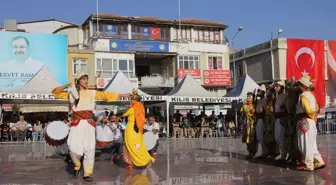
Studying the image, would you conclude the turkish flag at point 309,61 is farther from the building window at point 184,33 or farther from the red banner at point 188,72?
the building window at point 184,33

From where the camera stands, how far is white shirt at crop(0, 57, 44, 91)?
108 feet

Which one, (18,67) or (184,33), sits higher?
(184,33)

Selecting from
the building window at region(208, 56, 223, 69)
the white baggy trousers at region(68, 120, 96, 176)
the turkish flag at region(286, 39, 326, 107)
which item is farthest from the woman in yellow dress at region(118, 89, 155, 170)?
the building window at region(208, 56, 223, 69)

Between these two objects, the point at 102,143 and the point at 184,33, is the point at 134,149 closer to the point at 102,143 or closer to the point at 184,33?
the point at 102,143

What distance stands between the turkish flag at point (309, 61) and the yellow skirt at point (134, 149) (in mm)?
32934

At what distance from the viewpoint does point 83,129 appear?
24.0 ft

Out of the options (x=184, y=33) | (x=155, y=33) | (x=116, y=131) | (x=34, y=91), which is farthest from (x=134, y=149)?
(x=184, y=33)

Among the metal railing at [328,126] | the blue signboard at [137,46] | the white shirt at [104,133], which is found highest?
the blue signboard at [137,46]

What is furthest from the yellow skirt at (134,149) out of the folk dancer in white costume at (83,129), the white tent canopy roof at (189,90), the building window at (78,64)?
the building window at (78,64)

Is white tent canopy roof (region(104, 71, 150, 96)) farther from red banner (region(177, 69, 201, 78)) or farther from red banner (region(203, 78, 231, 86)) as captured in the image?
red banner (region(203, 78, 231, 86))

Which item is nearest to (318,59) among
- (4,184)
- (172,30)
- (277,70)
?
(277,70)

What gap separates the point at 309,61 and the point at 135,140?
114 feet

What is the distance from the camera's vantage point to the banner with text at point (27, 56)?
33.4 meters

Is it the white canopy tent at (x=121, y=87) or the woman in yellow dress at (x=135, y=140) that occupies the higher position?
the white canopy tent at (x=121, y=87)
